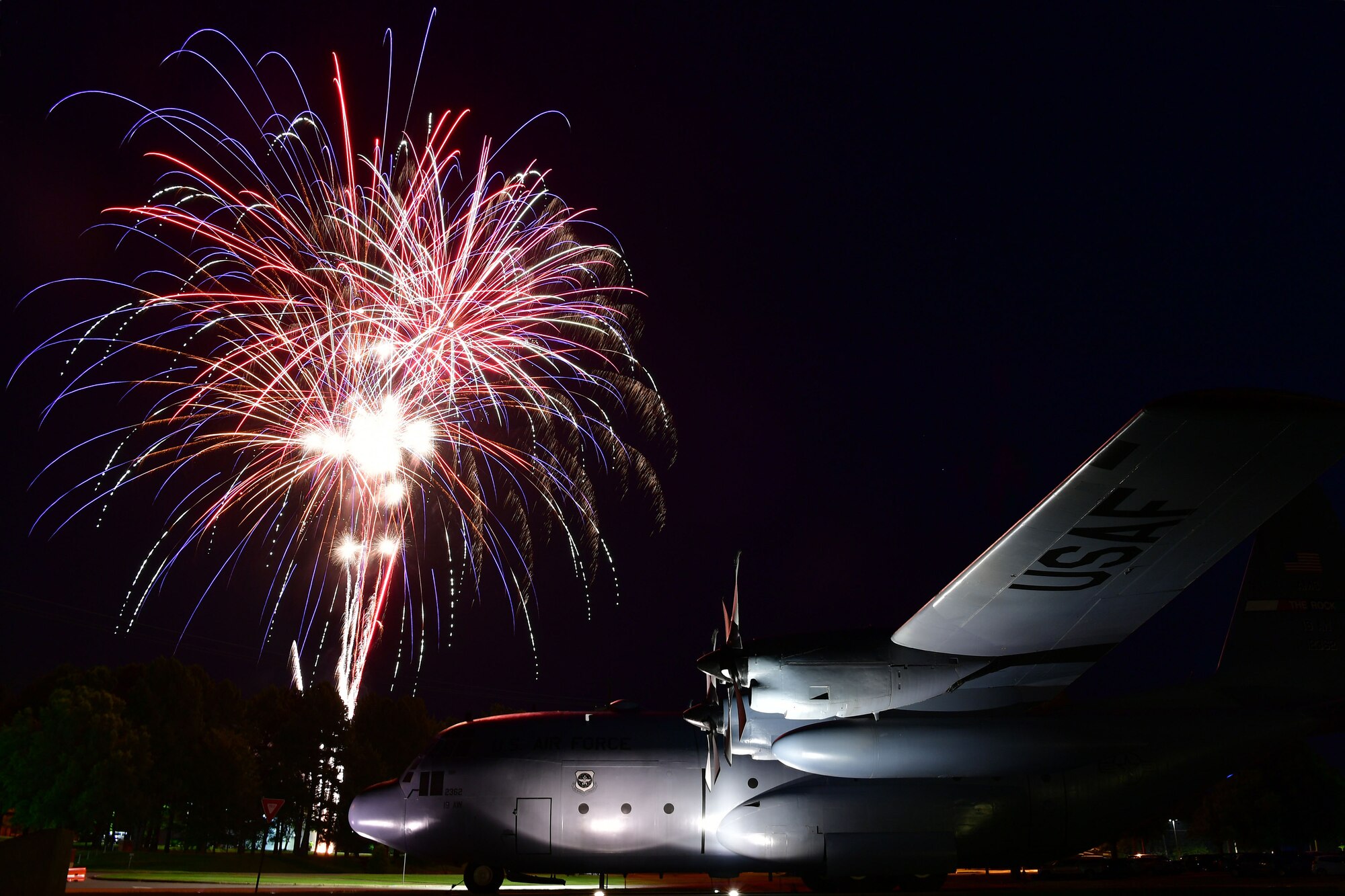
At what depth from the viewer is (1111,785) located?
47.6ft

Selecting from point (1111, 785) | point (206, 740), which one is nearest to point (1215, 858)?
point (1111, 785)

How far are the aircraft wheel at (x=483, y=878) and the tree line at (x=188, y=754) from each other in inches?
1204

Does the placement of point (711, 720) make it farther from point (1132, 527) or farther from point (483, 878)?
point (1132, 527)

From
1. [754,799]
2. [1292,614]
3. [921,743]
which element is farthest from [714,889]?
[1292,614]

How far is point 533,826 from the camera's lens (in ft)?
51.3

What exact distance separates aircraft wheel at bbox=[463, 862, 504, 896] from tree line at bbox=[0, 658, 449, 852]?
30.6 metres

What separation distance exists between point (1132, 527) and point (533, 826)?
34.8 feet

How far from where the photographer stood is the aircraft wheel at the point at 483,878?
15844 millimetres

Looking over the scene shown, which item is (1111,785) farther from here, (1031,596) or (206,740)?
(206,740)

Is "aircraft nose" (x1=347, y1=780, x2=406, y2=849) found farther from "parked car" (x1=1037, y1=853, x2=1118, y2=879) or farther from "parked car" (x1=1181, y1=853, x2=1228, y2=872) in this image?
"parked car" (x1=1181, y1=853, x2=1228, y2=872)

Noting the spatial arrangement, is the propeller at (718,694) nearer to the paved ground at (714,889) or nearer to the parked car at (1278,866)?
the paved ground at (714,889)

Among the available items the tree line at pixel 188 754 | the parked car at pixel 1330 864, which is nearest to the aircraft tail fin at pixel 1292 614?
the parked car at pixel 1330 864

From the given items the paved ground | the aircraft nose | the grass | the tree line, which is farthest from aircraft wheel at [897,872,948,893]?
the tree line

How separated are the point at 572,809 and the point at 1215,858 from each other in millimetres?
46877
